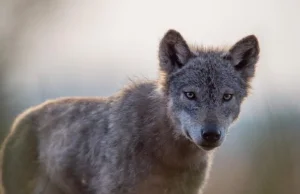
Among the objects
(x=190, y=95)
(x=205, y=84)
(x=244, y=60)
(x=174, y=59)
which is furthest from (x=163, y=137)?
(x=244, y=60)

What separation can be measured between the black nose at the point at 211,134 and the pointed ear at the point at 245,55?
1390mm

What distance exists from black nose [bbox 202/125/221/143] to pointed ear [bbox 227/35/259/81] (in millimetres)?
1390

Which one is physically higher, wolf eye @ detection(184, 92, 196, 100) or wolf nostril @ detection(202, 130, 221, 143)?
wolf eye @ detection(184, 92, 196, 100)

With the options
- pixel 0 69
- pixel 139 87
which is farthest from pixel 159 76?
pixel 0 69

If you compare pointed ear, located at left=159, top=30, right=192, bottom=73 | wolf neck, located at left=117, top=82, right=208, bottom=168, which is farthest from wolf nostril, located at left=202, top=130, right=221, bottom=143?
pointed ear, located at left=159, top=30, right=192, bottom=73

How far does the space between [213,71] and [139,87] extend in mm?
1173

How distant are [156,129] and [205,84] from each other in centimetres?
89

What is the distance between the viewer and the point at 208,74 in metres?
13.2

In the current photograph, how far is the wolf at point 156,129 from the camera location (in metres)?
13.0

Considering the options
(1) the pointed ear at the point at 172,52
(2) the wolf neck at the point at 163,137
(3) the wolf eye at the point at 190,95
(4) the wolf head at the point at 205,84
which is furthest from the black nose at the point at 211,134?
(1) the pointed ear at the point at 172,52

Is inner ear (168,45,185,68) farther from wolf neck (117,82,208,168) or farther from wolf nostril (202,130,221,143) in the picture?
wolf nostril (202,130,221,143)

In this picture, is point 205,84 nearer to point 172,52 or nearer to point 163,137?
point 172,52

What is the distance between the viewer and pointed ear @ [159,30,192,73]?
44.0ft

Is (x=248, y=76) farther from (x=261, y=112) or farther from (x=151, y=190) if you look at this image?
(x=261, y=112)
